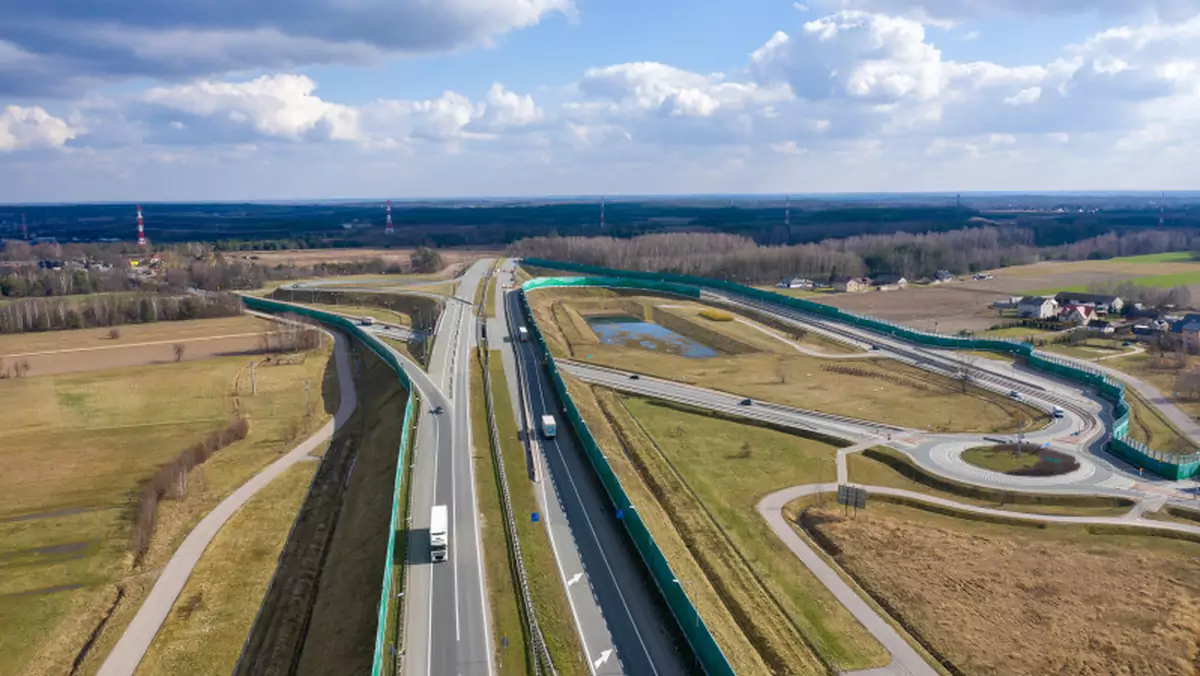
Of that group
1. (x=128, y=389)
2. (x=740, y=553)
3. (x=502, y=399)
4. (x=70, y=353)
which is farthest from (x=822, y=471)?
(x=70, y=353)

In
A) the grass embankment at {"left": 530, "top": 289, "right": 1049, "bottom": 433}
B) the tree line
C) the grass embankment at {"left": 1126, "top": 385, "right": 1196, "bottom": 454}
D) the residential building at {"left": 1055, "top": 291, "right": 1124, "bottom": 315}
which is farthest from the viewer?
the tree line

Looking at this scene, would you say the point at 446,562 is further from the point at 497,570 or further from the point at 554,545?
the point at 554,545

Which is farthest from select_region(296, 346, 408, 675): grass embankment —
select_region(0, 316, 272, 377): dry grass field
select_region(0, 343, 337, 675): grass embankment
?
select_region(0, 316, 272, 377): dry grass field

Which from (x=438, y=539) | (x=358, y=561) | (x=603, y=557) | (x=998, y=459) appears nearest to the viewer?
(x=438, y=539)

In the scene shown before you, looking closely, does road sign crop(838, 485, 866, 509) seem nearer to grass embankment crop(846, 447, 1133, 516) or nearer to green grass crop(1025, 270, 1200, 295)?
grass embankment crop(846, 447, 1133, 516)

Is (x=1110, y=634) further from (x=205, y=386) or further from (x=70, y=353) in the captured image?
(x=70, y=353)

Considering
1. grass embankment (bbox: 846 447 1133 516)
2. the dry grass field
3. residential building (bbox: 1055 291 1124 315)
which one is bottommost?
grass embankment (bbox: 846 447 1133 516)

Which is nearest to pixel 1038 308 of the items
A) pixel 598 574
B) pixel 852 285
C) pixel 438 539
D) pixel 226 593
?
pixel 852 285

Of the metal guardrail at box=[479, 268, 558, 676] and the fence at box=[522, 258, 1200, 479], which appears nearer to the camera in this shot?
the metal guardrail at box=[479, 268, 558, 676]

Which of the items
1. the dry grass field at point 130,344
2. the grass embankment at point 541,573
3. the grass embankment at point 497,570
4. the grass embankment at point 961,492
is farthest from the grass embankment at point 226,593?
the dry grass field at point 130,344
